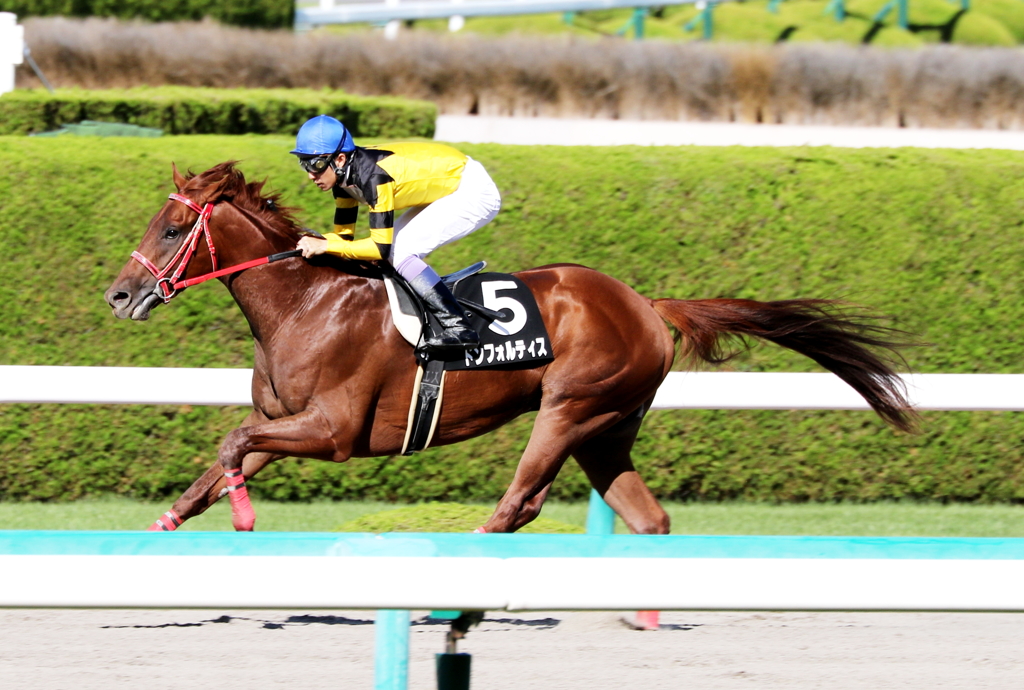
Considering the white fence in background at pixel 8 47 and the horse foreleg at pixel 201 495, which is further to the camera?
the white fence in background at pixel 8 47

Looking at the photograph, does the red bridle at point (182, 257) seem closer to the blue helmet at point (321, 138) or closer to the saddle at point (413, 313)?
the blue helmet at point (321, 138)

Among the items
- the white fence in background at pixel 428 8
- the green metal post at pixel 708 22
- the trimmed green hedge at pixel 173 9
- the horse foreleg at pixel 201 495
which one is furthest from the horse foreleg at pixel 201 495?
the green metal post at pixel 708 22

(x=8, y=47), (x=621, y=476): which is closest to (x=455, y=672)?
(x=621, y=476)

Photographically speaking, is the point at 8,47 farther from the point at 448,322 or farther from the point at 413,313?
the point at 448,322

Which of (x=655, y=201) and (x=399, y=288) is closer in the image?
(x=399, y=288)

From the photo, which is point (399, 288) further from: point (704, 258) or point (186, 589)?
point (704, 258)

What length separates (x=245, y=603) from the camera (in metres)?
1.85

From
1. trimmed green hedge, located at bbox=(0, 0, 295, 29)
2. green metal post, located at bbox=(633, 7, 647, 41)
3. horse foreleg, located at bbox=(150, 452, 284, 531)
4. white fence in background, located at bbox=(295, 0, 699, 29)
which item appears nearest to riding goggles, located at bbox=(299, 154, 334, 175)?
horse foreleg, located at bbox=(150, 452, 284, 531)

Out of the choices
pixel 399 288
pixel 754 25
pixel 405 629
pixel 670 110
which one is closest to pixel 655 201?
pixel 399 288

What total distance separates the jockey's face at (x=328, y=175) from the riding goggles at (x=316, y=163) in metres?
0.01

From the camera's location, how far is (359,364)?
362cm

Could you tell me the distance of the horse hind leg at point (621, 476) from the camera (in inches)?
154

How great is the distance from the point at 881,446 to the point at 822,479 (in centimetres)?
35

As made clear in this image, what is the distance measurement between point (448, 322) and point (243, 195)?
2.84 feet
